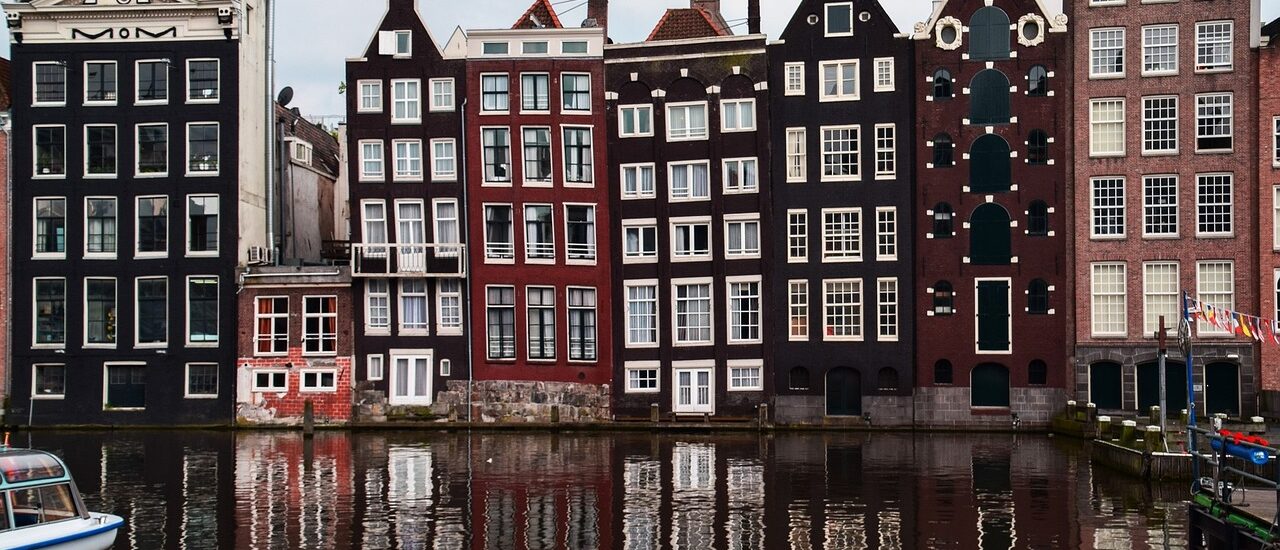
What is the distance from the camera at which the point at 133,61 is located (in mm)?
65625

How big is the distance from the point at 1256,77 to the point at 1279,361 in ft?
35.9

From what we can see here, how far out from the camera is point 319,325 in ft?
211

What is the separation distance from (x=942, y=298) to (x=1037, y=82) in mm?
9333

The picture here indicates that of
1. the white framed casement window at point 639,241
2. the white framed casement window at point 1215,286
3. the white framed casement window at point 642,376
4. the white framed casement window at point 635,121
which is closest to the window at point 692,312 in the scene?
the white framed casement window at point 642,376

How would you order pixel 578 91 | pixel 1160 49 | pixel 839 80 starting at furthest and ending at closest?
1. pixel 578 91
2. pixel 839 80
3. pixel 1160 49

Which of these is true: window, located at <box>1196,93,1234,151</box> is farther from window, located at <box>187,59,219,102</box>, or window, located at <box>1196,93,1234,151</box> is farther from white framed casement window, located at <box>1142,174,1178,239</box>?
window, located at <box>187,59,219,102</box>

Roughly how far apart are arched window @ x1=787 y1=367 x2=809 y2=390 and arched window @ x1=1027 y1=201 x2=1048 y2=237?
34.7 feet

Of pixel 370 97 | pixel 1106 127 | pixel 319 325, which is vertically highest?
pixel 370 97

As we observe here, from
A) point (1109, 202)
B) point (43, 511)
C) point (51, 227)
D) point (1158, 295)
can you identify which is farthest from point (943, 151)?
point (43, 511)

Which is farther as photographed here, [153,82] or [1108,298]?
[153,82]

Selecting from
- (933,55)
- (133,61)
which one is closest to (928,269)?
(933,55)

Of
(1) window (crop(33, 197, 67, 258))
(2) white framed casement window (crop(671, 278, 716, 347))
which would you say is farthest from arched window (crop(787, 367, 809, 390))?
(1) window (crop(33, 197, 67, 258))

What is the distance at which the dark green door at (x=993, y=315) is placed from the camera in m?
60.2

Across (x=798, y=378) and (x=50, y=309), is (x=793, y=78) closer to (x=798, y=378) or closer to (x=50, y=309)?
(x=798, y=378)
